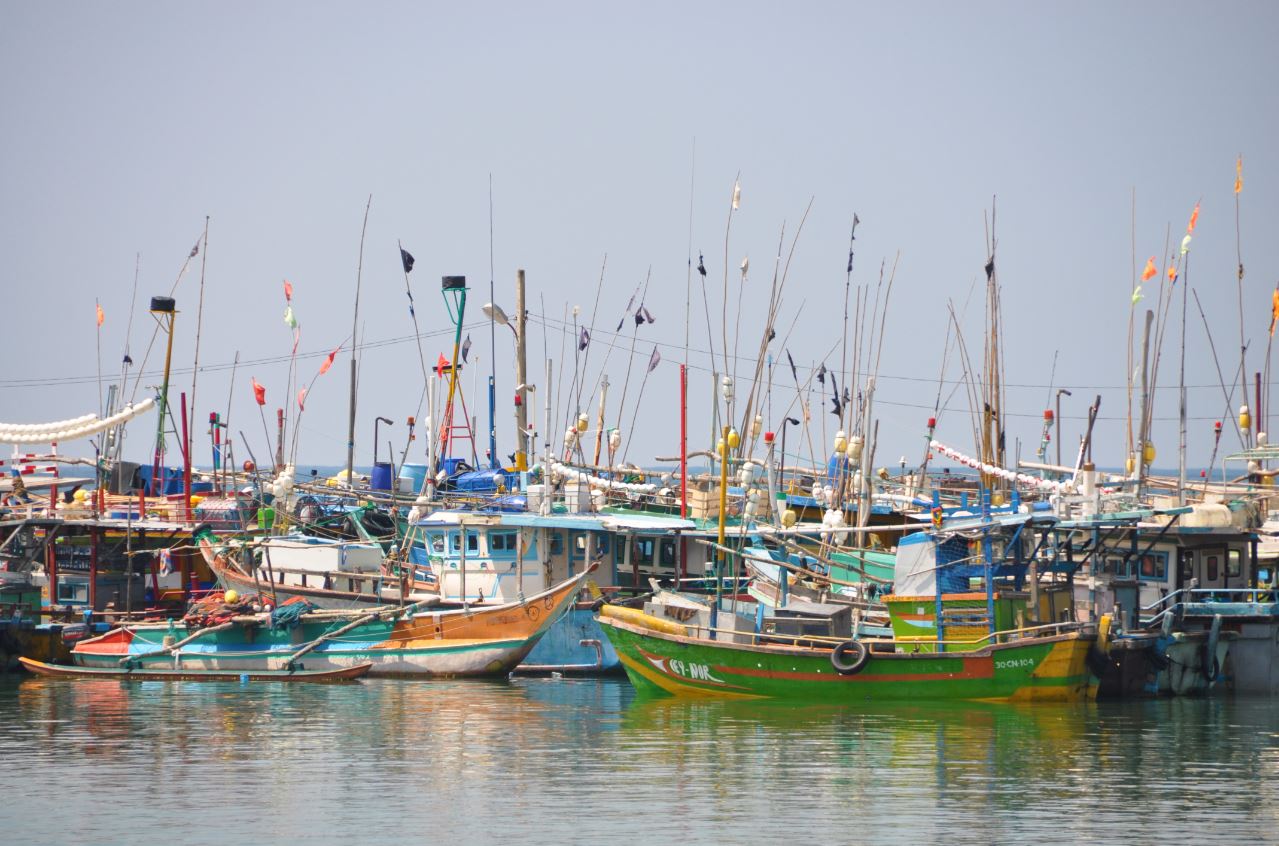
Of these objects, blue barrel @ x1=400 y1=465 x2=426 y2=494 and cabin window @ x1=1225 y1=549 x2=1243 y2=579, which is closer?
cabin window @ x1=1225 y1=549 x2=1243 y2=579

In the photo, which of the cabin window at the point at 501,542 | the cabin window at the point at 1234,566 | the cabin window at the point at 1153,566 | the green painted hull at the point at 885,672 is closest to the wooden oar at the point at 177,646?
the cabin window at the point at 501,542

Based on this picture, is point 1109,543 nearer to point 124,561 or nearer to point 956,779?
point 956,779

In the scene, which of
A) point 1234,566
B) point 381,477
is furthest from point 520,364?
point 1234,566

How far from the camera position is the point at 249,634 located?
36.4m

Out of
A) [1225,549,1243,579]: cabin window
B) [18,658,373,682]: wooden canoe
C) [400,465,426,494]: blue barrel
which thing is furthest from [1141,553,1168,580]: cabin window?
[400,465,426,494]: blue barrel

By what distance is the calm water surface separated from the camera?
61.9ft

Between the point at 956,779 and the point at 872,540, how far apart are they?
18741mm

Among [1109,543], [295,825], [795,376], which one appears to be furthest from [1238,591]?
[295,825]

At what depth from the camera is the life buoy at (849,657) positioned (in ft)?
97.4

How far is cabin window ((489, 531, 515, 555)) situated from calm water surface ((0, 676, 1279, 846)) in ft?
19.7

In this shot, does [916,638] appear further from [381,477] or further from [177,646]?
[381,477]

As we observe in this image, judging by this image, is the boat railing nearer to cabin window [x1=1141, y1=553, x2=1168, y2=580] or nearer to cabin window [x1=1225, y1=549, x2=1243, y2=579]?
cabin window [x1=1141, y1=553, x2=1168, y2=580]

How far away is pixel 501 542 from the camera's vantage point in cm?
3791

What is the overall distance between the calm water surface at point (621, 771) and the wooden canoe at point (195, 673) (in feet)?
9.38
